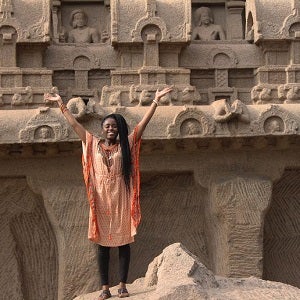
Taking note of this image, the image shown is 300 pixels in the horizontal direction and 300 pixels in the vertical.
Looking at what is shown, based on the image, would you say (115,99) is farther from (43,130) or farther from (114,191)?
(114,191)

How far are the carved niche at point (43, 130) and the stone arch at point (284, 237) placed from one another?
2.63 metres

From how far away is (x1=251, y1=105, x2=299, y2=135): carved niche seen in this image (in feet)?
28.6

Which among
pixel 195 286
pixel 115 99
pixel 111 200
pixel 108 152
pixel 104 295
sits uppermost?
pixel 115 99

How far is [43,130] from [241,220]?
7.24 ft

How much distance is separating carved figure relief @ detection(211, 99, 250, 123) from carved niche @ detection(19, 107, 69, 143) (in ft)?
4.98

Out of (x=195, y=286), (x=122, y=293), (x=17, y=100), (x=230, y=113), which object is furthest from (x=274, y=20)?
(x=195, y=286)

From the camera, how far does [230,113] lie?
338 inches

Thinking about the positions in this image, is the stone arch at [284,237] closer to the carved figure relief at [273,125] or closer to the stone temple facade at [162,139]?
the stone temple facade at [162,139]

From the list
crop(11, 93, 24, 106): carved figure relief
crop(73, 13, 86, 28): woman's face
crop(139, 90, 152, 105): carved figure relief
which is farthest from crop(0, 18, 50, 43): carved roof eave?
crop(73, 13, 86, 28): woman's face

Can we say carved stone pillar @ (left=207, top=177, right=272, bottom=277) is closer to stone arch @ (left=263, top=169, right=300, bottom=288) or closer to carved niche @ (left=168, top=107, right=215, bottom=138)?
carved niche @ (left=168, top=107, right=215, bottom=138)

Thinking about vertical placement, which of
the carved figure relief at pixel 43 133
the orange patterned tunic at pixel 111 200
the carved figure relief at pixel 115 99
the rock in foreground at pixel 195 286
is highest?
the carved figure relief at pixel 115 99

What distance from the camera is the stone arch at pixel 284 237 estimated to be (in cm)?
965

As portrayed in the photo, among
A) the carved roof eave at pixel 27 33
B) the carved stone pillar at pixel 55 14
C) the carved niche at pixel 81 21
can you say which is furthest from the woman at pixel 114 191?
the carved stone pillar at pixel 55 14

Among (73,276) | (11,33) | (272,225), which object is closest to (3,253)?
(73,276)
